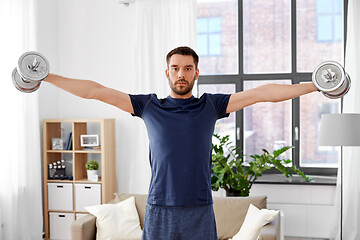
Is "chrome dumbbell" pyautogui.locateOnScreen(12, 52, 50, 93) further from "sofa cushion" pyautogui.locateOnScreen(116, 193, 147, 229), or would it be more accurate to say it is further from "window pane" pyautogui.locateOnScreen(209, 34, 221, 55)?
"window pane" pyautogui.locateOnScreen(209, 34, 221, 55)

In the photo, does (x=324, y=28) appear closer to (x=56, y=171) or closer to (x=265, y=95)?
(x=265, y=95)

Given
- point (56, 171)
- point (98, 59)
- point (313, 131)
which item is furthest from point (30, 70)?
point (313, 131)

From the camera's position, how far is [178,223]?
1.69 metres

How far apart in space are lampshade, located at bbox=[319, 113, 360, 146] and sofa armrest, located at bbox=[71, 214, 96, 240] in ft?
6.82

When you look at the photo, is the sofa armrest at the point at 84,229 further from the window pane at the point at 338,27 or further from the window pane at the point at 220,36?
the window pane at the point at 338,27

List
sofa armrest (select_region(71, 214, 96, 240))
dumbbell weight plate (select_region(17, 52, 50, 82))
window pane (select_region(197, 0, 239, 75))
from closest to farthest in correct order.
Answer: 1. dumbbell weight plate (select_region(17, 52, 50, 82))
2. sofa armrest (select_region(71, 214, 96, 240))
3. window pane (select_region(197, 0, 239, 75))

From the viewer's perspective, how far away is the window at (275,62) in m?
4.43

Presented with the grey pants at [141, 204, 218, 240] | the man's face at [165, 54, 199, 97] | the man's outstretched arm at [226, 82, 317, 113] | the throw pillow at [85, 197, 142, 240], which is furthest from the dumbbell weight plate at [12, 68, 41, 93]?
the throw pillow at [85, 197, 142, 240]

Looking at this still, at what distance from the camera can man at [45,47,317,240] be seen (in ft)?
5.57

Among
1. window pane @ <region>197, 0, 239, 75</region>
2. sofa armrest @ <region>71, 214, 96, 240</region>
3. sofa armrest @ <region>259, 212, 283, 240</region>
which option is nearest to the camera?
sofa armrest @ <region>259, 212, 283, 240</region>

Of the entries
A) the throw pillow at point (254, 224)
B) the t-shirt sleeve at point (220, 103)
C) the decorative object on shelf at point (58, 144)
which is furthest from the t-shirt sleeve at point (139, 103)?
the decorative object on shelf at point (58, 144)

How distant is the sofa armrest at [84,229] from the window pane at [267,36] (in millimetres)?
2405

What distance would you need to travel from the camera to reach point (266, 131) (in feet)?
15.0

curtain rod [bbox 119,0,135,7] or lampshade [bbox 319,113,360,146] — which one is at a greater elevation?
curtain rod [bbox 119,0,135,7]
